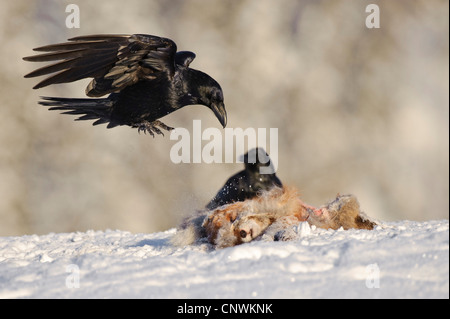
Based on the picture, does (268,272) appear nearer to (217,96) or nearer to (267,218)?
(267,218)

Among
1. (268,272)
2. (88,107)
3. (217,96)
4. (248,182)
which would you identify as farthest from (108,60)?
(268,272)

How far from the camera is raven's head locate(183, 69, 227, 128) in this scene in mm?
3773

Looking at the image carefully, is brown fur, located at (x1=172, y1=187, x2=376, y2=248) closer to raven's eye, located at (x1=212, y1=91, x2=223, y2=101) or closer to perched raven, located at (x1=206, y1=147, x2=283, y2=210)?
perched raven, located at (x1=206, y1=147, x2=283, y2=210)

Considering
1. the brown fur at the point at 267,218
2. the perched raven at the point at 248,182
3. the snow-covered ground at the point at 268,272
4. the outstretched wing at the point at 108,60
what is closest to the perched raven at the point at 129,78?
the outstretched wing at the point at 108,60

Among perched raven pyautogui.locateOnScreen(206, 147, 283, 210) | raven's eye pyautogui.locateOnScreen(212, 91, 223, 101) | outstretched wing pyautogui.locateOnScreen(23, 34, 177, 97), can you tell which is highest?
outstretched wing pyautogui.locateOnScreen(23, 34, 177, 97)

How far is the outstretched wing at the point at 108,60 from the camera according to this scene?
321cm

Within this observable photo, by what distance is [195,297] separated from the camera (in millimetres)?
1874

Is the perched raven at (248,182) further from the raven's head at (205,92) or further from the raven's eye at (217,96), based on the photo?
the raven's eye at (217,96)

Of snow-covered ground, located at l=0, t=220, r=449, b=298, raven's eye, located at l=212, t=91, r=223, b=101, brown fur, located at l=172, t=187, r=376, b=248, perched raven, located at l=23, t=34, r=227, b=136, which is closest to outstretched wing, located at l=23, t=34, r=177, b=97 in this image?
perched raven, located at l=23, t=34, r=227, b=136

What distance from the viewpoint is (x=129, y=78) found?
3570 millimetres

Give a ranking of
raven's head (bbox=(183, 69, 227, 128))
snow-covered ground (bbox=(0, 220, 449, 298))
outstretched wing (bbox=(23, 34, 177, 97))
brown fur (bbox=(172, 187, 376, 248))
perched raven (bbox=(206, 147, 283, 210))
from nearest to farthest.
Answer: snow-covered ground (bbox=(0, 220, 449, 298)) < brown fur (bbox=(172, 187, 376, 248)) < outstretched wing (bbox=(23, 34, 177, 97)) < perched raven (bbox=(206, 147, 283, 210)) < raven's head (bbox=(183, 69, 227, 128))

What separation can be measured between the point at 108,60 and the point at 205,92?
2.39 feet

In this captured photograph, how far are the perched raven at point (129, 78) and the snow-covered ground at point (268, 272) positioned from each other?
1.23m

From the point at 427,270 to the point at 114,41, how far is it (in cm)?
224
